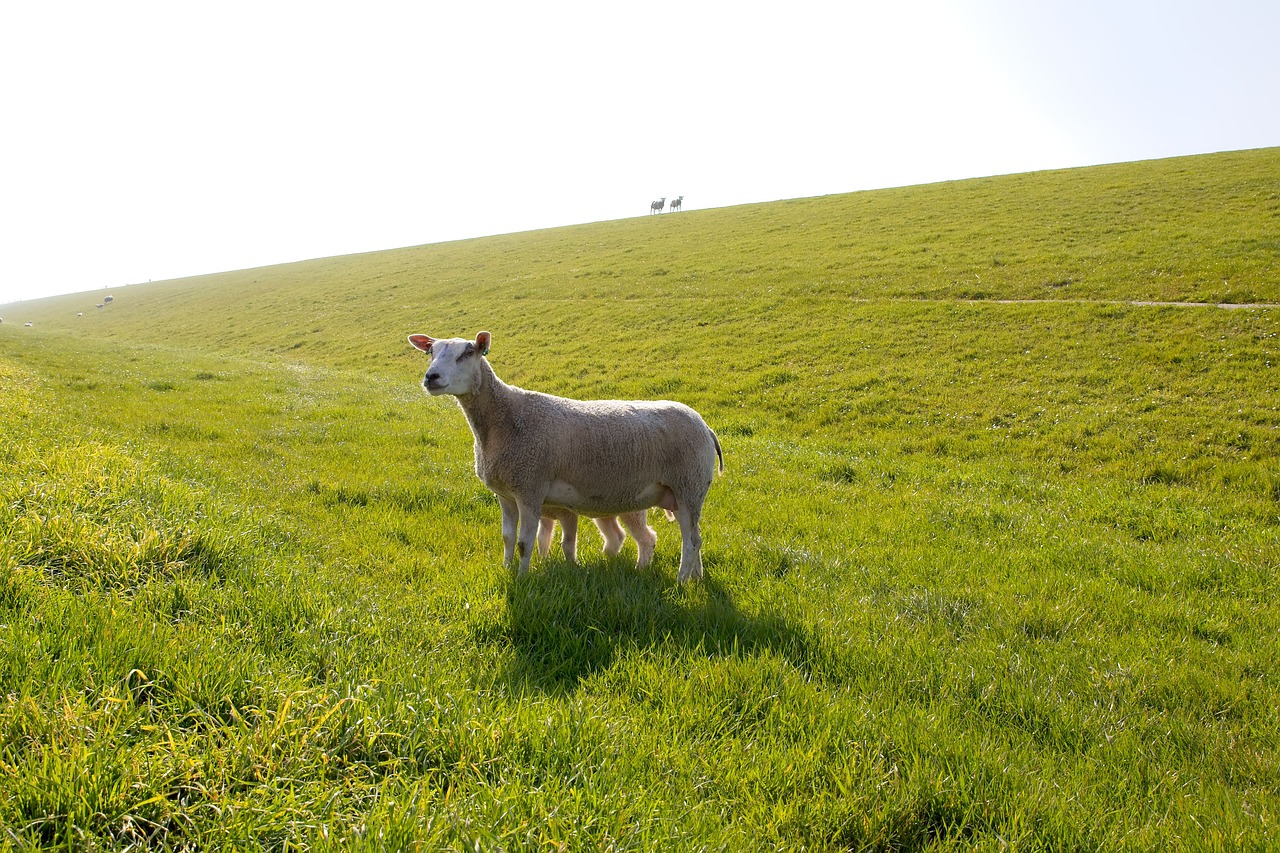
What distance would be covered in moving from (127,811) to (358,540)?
4087 mm

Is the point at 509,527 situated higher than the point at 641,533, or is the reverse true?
the point at 509,527

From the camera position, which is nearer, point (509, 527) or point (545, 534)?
point (509, 527)

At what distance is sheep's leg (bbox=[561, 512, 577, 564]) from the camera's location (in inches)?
254

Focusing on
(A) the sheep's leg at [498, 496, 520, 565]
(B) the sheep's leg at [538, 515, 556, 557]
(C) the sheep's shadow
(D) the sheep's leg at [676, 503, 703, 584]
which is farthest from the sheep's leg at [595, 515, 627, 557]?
(C) the sheep's shadow

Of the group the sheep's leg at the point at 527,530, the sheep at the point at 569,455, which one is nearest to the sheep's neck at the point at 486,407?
the sheep at the point at 569,455

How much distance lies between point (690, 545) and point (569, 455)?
1375 millimetres

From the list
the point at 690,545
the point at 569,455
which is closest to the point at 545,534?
the point at 569,455

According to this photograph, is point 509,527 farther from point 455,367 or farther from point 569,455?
point 455,367

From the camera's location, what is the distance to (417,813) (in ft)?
8.09

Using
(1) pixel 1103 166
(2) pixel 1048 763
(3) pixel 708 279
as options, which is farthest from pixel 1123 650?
(1) pixel 1103 166

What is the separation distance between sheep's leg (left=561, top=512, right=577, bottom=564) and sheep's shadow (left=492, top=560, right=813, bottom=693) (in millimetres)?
848

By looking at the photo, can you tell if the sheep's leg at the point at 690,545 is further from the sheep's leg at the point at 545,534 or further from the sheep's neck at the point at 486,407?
the sheep's neck at the point at 486,407

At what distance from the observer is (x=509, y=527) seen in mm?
6133

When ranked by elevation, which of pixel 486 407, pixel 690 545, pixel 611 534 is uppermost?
pixel 486 407
